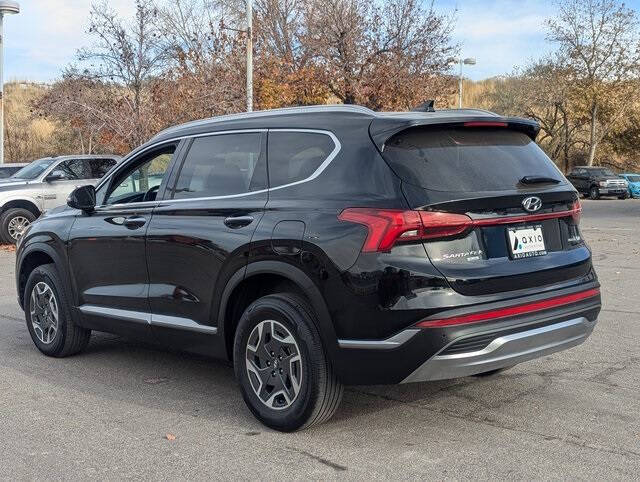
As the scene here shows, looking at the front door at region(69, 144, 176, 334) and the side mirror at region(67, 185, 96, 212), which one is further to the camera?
the side mirror at region(67, 185, 96, 212)

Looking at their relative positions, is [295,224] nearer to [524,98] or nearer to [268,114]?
[268,114]

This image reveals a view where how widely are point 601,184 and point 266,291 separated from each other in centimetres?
3906

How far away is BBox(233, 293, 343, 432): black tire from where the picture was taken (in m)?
4.37

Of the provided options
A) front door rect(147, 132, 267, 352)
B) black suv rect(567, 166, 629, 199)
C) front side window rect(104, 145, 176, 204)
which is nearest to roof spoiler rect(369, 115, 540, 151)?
front door rect(147, 132, 267, 352)

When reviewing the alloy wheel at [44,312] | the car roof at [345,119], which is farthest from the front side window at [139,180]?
the alloy wheel at [44,312]

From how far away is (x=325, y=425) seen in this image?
4723mm

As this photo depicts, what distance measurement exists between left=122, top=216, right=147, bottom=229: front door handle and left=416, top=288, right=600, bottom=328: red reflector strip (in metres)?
2.42

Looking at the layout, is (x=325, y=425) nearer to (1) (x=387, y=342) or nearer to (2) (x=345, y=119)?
(1) (x=387, y=342)

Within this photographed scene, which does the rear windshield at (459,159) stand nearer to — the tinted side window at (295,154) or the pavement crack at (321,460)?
the tinted side window at (295,154)

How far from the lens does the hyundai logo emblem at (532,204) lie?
14.6 ft

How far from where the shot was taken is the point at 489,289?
4.21 metres

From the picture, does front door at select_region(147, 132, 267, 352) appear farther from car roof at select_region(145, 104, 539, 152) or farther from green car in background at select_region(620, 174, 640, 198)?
green car in background at select_region(620, 174, 640, 198)

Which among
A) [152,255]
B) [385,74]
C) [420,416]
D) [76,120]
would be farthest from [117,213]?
[385,74]

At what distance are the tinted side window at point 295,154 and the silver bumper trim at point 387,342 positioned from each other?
3.51 feet
